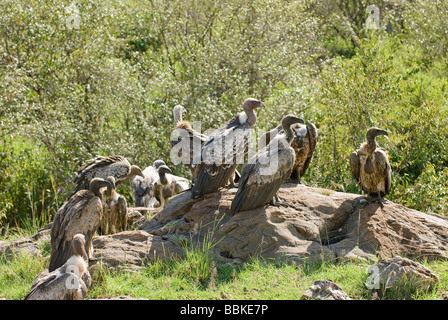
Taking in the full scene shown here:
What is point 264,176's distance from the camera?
7.47 metres

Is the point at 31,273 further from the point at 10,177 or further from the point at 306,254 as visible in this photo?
the point at 10,177

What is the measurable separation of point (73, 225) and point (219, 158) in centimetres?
241

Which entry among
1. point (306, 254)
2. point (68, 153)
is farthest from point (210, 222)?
point (68, 153)

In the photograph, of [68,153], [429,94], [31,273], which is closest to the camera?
[31,273]

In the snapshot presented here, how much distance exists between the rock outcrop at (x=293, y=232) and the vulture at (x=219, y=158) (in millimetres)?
190

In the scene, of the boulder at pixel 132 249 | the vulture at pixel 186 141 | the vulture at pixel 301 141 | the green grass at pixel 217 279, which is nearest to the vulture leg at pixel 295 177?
the vulture at pixel 301 141

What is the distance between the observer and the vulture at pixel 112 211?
8.30 metres

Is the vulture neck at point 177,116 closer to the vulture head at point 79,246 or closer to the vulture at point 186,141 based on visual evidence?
the vulture at point 186,141

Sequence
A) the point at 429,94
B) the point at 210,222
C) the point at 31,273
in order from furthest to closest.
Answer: the point at 429,94 < the point at 210,222 < the point at 31,273

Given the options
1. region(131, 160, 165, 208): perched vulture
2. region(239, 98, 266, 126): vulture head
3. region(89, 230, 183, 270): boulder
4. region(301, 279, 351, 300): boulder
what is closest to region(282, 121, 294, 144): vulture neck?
region(239, 98, 266, 126): vulture head

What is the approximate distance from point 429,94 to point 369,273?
9.57 m

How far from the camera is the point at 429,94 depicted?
48.5 ft

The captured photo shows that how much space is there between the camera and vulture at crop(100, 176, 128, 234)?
27.2 feet

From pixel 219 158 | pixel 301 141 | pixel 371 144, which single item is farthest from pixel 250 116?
pixel 371 144
